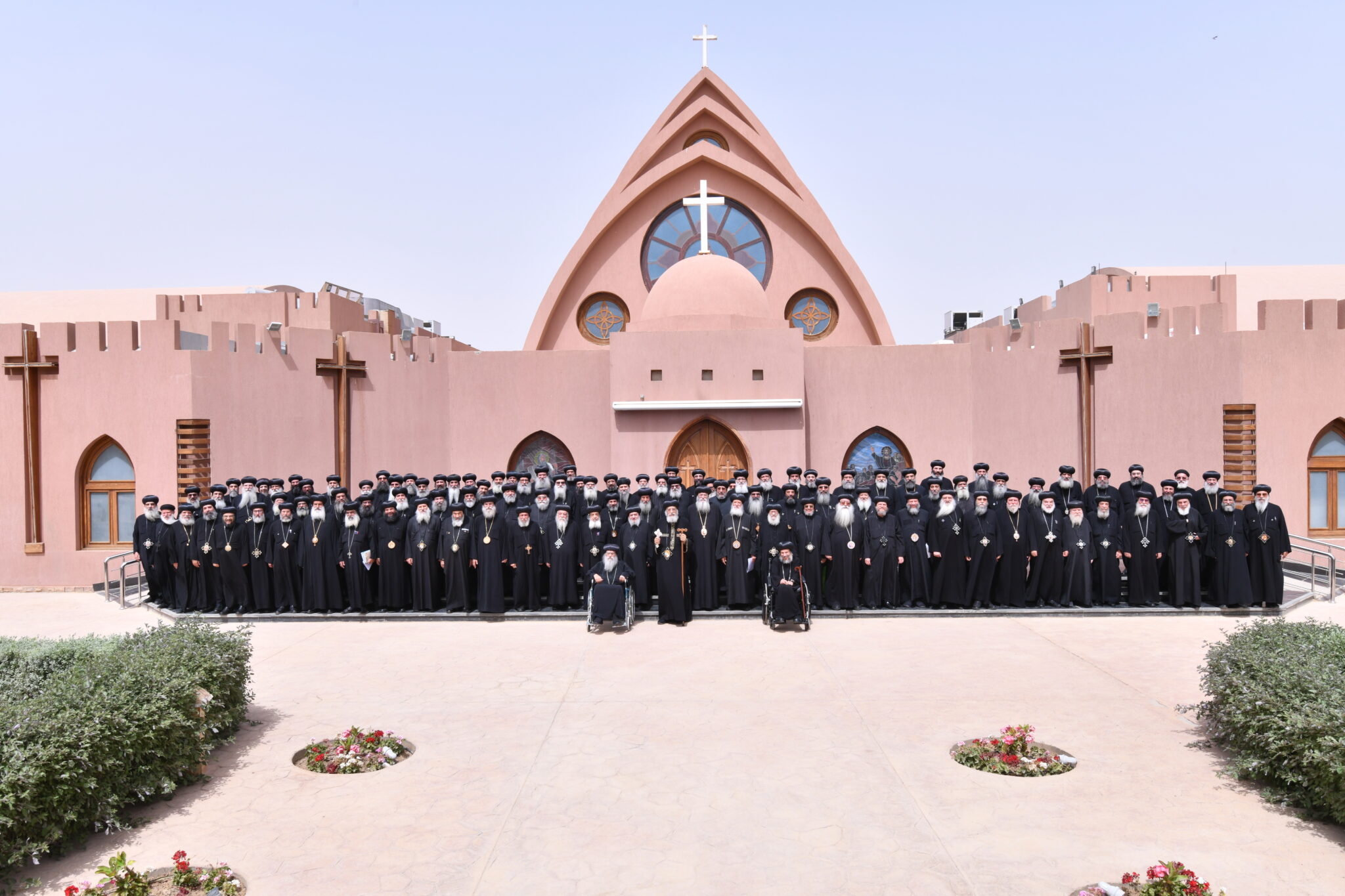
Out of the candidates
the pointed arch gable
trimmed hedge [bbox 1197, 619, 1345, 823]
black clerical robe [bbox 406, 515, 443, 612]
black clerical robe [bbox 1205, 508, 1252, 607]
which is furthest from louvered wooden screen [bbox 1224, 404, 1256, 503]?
the pointed arch gable

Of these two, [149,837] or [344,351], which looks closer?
[149,837]

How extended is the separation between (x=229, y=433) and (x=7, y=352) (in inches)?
145

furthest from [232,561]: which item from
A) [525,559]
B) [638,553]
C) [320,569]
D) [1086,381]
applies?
[1086,381]

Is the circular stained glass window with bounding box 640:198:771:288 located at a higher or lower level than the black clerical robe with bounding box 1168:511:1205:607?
higher

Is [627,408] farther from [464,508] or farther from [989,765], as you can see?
[989,765]

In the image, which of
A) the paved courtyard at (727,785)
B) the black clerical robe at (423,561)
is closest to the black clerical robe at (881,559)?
the paved courtyard at (727,785)

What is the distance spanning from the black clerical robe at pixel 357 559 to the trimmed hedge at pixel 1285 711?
29.8ft

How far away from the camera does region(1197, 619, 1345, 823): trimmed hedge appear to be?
4875mm

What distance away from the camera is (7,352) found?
13.9 metres

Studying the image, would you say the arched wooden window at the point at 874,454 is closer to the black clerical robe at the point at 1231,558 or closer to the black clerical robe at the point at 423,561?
the black clerical robe at the point at 1231,558

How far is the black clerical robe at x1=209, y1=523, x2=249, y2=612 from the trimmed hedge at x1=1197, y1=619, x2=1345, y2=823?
415 inches

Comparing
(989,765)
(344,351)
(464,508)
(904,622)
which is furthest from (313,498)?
(989,765)

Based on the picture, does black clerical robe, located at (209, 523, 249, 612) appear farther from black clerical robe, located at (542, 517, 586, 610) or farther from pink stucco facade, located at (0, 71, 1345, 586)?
black clerical robe, located at (542, 517, 586, 610)

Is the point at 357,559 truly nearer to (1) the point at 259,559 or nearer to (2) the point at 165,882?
(1) the point at 259,559
